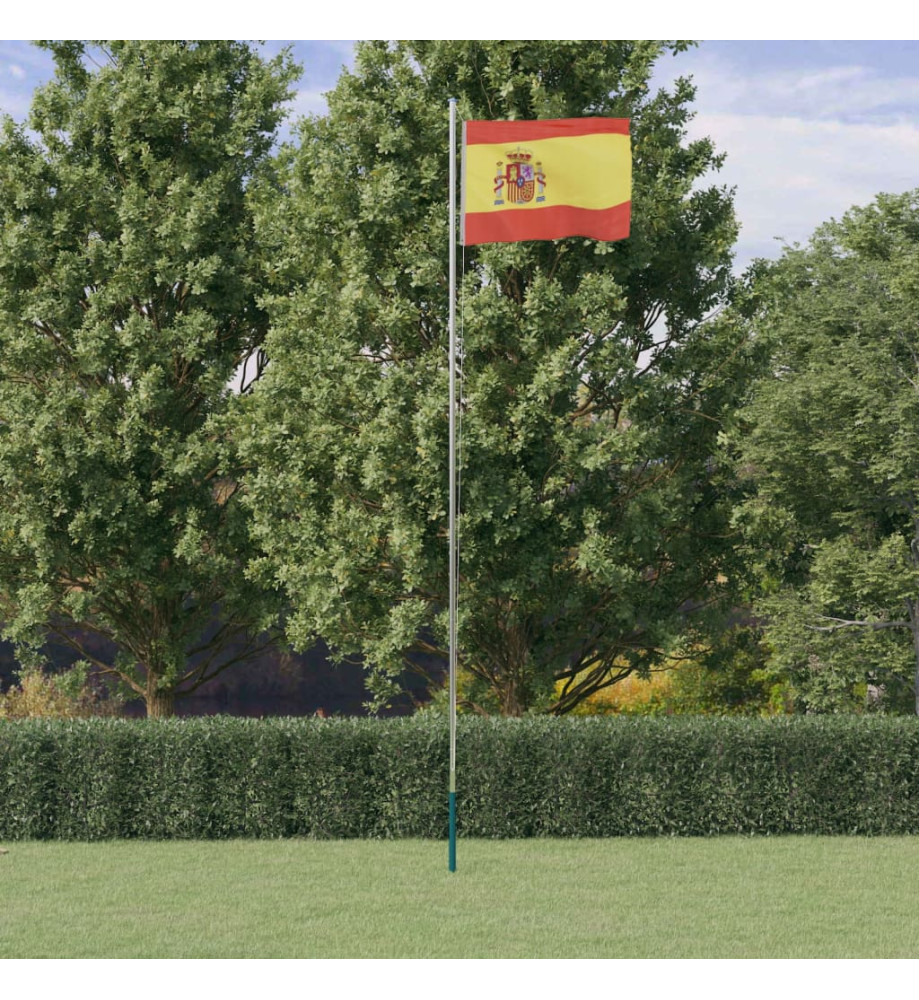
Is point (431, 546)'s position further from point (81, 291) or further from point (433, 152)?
point (81, 291)

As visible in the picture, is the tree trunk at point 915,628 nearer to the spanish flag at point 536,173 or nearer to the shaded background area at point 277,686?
the spanish flag at point 536,173

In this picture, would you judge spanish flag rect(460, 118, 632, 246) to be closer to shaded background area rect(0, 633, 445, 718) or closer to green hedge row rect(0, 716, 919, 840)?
green hedge row rect(0, 716, 919, 840)

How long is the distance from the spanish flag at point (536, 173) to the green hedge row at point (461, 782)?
5.00m

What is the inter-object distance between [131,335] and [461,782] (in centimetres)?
725

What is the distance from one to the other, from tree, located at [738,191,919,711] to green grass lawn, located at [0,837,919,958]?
3110 millimetres

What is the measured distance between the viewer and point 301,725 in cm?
1280

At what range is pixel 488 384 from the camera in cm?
1344

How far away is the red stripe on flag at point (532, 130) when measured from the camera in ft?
36.1

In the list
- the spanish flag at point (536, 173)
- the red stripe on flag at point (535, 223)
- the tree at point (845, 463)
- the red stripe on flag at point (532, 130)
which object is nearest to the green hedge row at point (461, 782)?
the tree at point (845, 463)

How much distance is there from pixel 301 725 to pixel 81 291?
7.02 meters

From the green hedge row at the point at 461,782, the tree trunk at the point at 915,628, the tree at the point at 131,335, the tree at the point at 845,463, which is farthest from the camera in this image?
the tree at the point at 131,335

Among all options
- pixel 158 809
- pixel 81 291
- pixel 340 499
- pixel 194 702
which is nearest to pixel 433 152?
pixel 340 499

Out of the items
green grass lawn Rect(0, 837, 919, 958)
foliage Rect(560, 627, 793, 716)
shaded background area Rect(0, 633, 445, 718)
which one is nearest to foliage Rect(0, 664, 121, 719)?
shaded background area Rect(0, 633, 445, 718)

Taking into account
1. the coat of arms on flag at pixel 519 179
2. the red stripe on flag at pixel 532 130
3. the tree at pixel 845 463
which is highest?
the red stripe on flag at pixel 532 130
